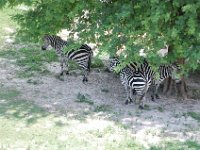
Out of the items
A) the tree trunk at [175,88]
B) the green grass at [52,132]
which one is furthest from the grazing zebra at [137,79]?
the green grass at [52,132]

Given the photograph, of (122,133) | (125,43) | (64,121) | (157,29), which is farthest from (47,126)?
(157,29)

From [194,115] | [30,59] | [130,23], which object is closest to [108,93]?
[194,115]

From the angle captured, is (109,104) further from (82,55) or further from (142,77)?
(82,55)

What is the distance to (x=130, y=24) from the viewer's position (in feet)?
33.3

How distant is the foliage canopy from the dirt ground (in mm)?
1406

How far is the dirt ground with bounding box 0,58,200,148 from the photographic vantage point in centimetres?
1016

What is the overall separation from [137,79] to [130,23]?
1.82 metres

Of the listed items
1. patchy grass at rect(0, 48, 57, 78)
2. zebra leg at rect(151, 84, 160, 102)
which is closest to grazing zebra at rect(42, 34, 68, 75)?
patchy grass at rect(0, 48, 57, 78)

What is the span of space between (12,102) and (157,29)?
4.22m

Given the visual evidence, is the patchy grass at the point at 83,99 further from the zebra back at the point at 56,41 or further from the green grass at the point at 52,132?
the zebra back at the point at 56,41

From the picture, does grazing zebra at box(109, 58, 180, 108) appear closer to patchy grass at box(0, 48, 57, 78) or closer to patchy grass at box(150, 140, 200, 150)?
patchy grass at box(150, 140, 200, 150)

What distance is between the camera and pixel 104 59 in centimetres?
1599

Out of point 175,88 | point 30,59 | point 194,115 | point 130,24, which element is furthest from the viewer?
point 30,59

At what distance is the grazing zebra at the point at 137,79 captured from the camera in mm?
11578
